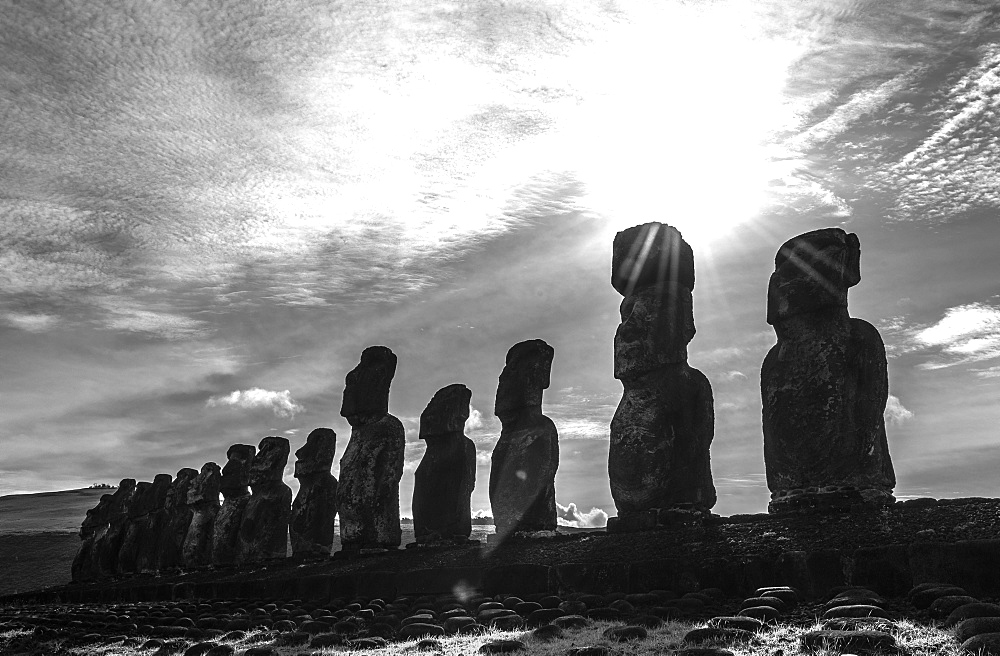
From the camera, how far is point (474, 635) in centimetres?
934

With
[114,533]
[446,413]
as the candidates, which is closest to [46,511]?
[114,533]

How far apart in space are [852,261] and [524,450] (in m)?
7.17

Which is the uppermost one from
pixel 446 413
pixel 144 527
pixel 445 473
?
pixel 446 413

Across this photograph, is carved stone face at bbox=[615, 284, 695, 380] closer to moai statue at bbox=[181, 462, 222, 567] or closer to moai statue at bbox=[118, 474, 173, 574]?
moai statue at bbox=[181, 462, 222, 567]

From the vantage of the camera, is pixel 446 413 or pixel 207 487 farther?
pixel 207 487

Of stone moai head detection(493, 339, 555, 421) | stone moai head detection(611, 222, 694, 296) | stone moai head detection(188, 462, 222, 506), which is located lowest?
stone moai head detection(188, 462, 222, 506)

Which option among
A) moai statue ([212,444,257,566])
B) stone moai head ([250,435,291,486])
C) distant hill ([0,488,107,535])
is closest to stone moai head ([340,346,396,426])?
stone moai head ([250,435,291,486])

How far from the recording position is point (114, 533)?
111 ft

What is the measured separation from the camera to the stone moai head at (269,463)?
82.3ft

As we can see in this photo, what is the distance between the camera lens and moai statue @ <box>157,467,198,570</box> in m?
29.9

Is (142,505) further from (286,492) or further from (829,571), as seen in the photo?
(829,571)

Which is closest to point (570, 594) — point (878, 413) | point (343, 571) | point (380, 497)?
point (878, 413)

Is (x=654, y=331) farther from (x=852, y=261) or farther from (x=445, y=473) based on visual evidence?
(x=445, y=473)

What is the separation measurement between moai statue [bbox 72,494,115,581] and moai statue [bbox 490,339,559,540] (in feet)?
77.4
